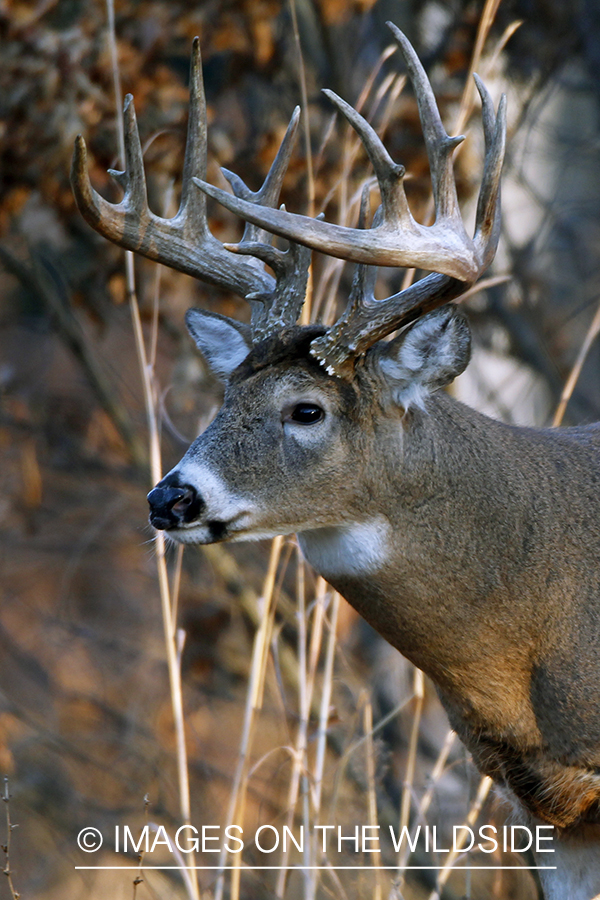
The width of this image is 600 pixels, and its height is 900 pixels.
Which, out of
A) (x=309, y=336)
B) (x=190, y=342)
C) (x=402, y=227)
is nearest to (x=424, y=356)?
(x=309, y=336)

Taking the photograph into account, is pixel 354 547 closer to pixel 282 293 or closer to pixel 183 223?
pixel 282 293

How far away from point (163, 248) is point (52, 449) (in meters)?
4.38

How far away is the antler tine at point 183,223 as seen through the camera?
10.2ft

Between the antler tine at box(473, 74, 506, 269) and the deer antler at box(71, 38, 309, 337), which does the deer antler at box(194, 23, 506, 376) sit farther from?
the deer antler at box(71, 38, 309, 337)

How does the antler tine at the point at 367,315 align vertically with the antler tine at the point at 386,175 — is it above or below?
below

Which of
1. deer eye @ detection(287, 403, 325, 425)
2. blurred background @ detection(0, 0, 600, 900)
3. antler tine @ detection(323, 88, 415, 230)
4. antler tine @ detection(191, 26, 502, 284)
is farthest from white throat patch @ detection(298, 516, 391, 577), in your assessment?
blurred background @ detection(0, 0, 600, 900)

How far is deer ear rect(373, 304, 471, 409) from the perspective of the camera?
3051 millimetres

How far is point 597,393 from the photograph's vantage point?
8445 millimetres

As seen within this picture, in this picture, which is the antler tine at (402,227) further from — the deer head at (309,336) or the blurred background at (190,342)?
the blurred background at (190,342)

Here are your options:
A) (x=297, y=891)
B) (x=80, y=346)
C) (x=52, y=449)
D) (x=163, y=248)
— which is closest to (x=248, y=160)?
(x=80, y=346)

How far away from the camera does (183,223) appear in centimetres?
336

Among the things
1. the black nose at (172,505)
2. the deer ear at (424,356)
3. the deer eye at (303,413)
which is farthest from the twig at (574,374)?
the black nose at (172,505)

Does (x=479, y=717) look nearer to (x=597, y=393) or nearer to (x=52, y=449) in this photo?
(x=52, y=449)

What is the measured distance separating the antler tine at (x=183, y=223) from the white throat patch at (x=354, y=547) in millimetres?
823
